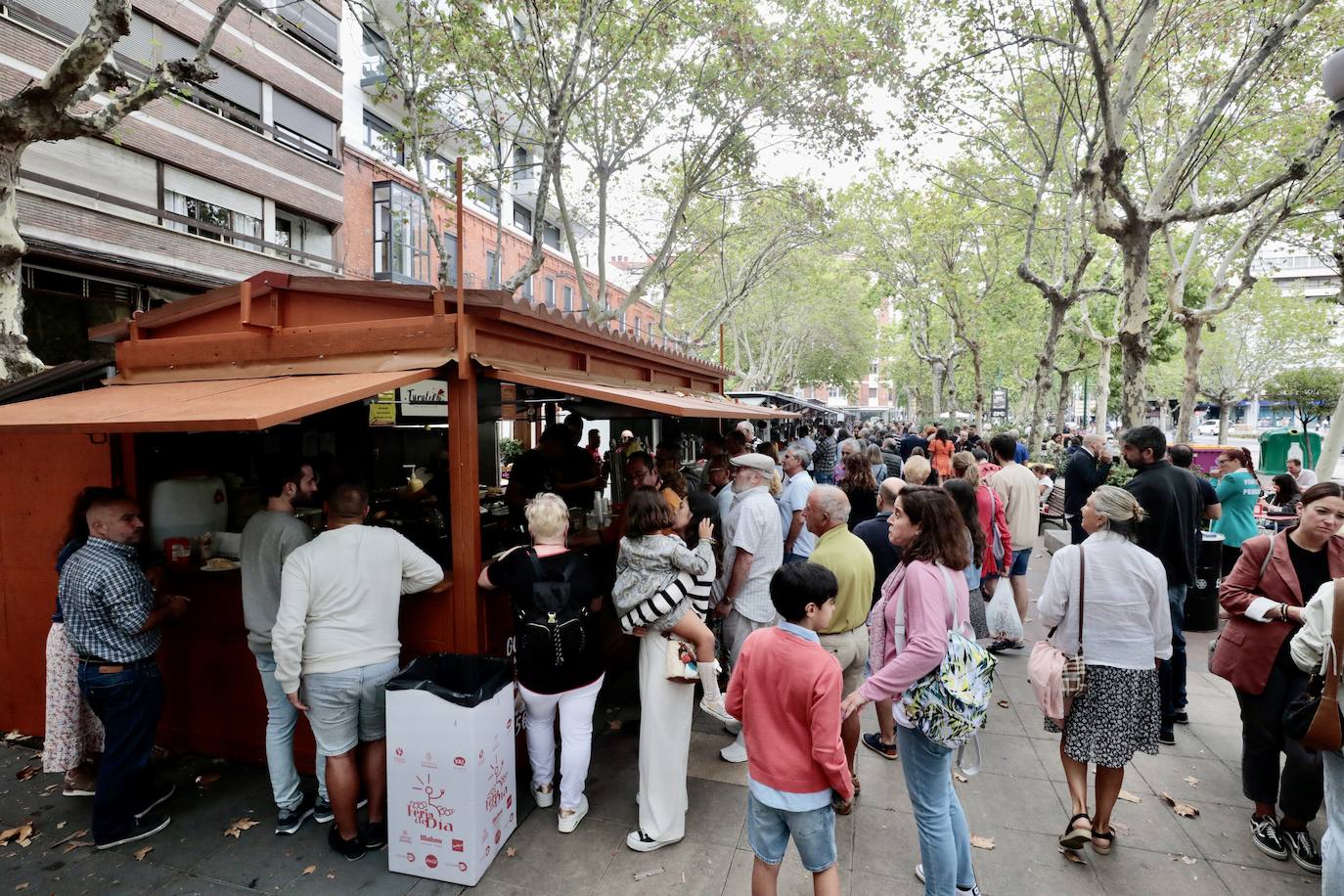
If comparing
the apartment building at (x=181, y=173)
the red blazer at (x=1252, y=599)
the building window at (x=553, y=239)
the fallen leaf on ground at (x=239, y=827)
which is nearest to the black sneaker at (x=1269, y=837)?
the red blazer at (x=1252, y=599)

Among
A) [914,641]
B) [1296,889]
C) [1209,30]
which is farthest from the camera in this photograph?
[1209,30]

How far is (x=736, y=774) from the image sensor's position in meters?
4.09

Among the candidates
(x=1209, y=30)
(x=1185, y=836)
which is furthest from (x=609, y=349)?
(x=1209, y=30)

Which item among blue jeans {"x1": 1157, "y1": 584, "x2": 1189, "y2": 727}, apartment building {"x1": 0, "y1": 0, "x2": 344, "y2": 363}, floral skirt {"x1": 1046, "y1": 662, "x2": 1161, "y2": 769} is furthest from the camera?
apartment building {"x1": 0, "y1": 0, "x2": 344, "y2": 363}

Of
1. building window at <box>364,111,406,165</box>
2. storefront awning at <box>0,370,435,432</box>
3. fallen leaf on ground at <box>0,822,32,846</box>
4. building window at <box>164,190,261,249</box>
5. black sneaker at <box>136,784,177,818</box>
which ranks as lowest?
fallen leaf on ground at <box>0,822,32,846</box>

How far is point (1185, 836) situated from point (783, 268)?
21.1 m

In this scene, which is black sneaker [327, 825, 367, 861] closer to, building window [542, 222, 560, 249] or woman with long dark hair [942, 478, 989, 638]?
woman with long dark hair [942, 478, 989, 638]

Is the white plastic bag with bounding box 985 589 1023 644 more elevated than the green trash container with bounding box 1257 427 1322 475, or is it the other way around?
the green trash container with bounding box 1257 427 1322 475

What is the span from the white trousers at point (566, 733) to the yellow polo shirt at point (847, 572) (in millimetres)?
1483

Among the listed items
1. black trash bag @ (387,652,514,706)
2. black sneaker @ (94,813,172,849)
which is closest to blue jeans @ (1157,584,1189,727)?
black trash bag @ (387,652,514,706)

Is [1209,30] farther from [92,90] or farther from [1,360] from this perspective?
[1,360]

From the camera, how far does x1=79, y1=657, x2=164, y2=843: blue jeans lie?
11.0 ft

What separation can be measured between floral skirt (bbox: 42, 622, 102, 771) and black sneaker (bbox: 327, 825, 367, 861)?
1.91m

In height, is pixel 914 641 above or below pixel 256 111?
below
